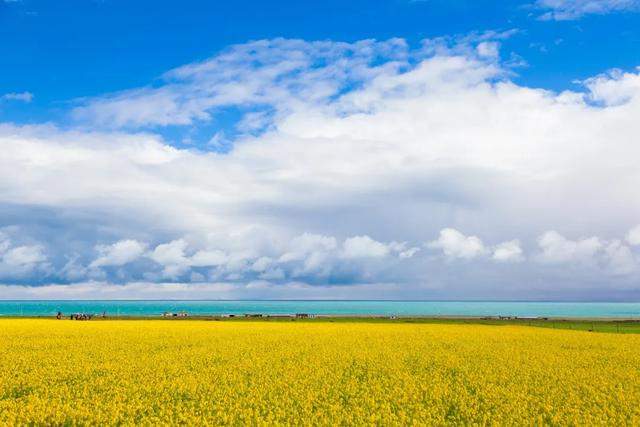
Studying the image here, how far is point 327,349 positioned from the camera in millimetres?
33062

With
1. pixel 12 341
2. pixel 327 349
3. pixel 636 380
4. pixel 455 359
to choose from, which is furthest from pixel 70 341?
pixel 636 380

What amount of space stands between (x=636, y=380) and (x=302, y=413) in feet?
53.4

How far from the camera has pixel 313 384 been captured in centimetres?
2033

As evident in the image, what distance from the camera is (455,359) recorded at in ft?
93.7

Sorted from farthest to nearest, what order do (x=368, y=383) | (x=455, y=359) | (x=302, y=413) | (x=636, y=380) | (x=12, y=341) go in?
(x=12, y=341)
(x=455, y=359)
(x=636, y=380)
(x=368, y=383)
(x=302, y=413)

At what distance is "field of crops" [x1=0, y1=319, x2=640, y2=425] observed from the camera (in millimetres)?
15359

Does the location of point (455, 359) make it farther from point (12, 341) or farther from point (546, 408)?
point (12, 341)

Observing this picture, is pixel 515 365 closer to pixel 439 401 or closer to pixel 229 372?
pixel 439 401

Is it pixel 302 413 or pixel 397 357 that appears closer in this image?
pixel 302 413

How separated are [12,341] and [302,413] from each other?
A: 31057 mm

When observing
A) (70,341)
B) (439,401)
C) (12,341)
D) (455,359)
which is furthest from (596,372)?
(12,341)

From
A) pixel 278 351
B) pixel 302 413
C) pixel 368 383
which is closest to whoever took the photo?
pixel 302 413

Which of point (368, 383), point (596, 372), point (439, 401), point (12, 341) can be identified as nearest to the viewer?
point (439, 401)

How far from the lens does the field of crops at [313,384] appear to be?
15.4 m
